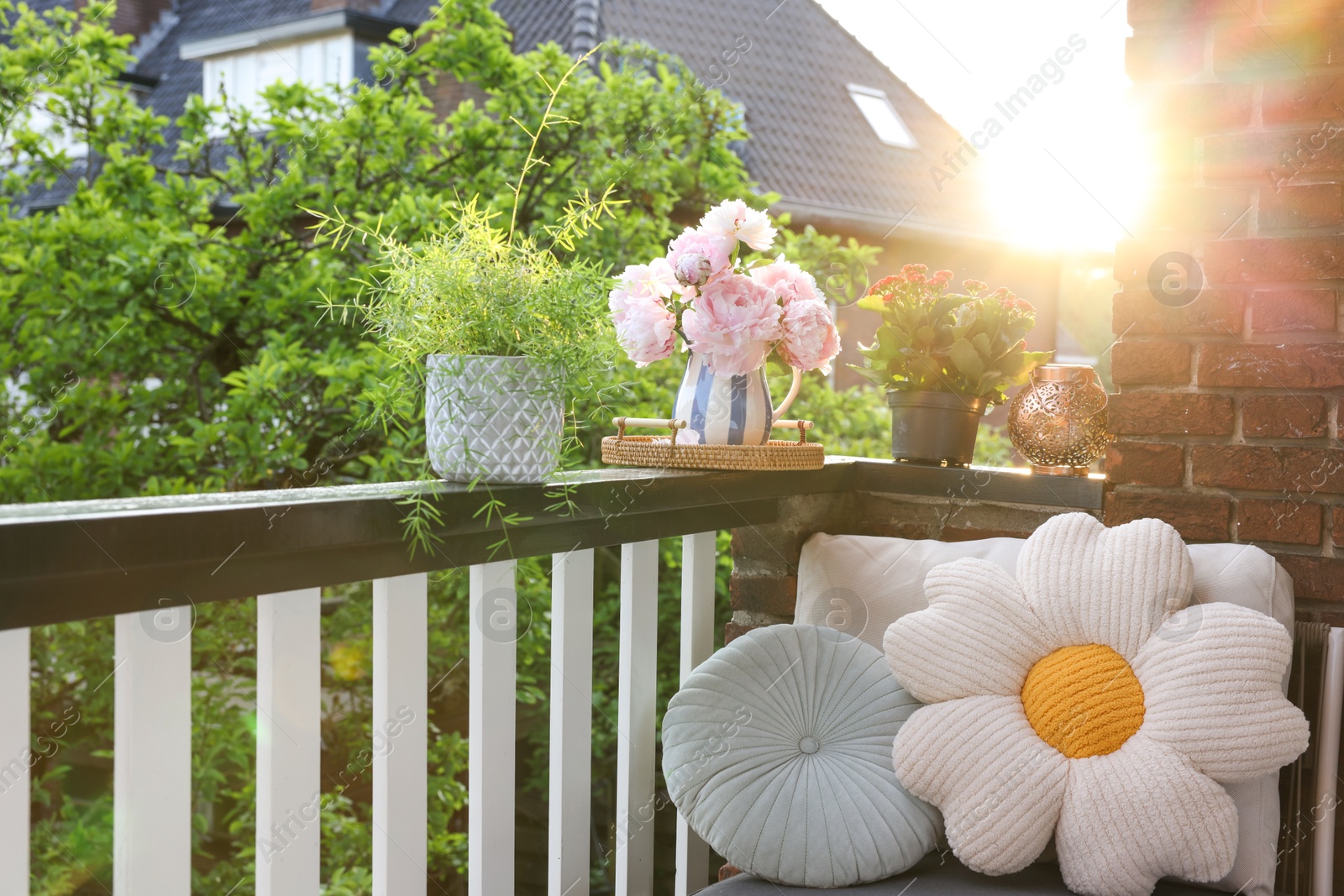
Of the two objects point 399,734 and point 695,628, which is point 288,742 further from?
point 695,628


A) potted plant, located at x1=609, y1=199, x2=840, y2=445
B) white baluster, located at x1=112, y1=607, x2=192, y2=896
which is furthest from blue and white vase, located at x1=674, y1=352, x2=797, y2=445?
white baluster, located at x1=112, y1=607, x2=192, y2=896

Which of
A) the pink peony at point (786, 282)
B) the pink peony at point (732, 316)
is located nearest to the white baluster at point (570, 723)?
the pink peony at point (732, 316)

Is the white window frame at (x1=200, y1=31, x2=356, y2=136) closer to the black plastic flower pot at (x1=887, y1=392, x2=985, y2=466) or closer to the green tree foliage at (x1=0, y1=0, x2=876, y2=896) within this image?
the green tree foliage at (x1=0, y1=0, x2=876, y2=896)

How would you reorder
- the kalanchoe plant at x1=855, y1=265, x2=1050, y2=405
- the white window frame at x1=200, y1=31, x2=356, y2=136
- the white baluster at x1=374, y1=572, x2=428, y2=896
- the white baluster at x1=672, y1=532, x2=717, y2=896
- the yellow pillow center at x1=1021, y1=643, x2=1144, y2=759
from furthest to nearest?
the white window frame at x1=200, y1=31, x2=356, y2=136 < the kalanchoe plant at x1=855, y1=265, x2=1050, y2=405 < the white baluster at x1=672, y1=532, x2=717, y2=896 < the yellow pillow center at x1=1021, y1=643, x2=1144, y2=759 < the white baluster at x1=374, y1=572, x2=428, y2=896

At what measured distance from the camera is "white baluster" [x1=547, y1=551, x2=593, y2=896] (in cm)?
145

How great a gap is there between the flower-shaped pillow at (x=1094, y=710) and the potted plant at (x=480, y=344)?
22.3 inches

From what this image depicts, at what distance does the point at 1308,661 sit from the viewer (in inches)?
62.4

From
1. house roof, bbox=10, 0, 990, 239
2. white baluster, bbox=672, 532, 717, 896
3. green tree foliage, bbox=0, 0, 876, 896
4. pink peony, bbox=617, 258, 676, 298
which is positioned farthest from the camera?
house roof, bbox=10, 0, 990, 239

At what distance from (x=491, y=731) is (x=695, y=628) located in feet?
1.75

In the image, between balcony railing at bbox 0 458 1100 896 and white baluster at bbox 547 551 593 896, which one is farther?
white baluster at bbox 547 551 593 896

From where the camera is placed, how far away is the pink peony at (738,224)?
1534 mm

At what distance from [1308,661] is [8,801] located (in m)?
1.66

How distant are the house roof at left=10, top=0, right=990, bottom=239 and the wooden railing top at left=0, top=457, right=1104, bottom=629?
5.49 meters

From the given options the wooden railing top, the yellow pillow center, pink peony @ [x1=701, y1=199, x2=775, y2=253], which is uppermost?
pink peony @ [x1=701, y1=199, x2=775, y2=253]
